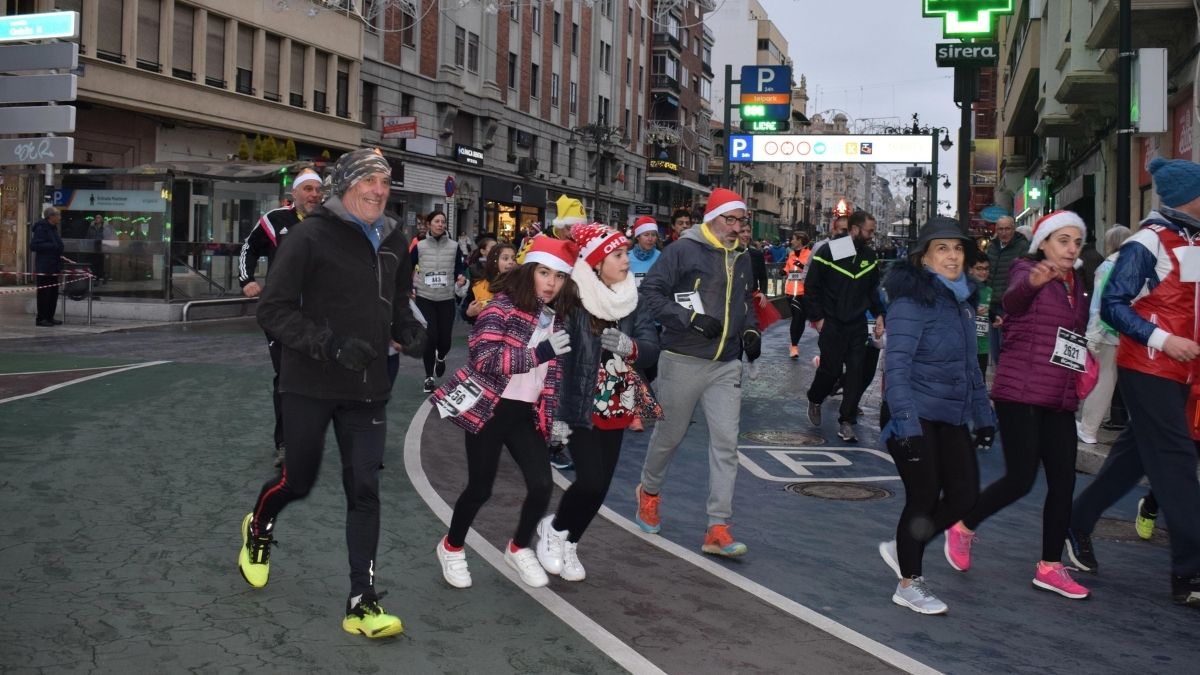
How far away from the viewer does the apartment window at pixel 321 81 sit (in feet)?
117

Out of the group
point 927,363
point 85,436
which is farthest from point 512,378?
point 85,436

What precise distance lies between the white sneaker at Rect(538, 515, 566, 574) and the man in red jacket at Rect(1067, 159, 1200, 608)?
2.82 m

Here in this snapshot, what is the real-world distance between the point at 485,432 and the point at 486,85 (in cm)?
4117

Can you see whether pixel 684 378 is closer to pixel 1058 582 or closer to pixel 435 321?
pixel 1058 582

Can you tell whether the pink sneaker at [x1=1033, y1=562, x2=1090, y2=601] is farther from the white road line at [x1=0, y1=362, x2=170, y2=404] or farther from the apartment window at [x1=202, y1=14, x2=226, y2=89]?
the apartment window at [x1=202, y1=14, x2=226, y2=89]

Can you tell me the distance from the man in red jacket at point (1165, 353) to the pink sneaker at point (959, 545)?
939mm

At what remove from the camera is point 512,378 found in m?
5.14

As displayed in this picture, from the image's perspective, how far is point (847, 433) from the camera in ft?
33.8

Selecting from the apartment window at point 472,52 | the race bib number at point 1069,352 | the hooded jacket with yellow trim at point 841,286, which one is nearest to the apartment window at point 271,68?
the apartment window at point 472,52

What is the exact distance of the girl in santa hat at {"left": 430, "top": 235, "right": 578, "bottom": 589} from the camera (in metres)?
5.04

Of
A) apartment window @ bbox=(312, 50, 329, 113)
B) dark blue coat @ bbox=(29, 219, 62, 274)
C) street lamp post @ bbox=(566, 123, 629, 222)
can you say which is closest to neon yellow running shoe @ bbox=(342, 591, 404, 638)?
dark blue coat @ bbox=(29, 219, 62, 274)

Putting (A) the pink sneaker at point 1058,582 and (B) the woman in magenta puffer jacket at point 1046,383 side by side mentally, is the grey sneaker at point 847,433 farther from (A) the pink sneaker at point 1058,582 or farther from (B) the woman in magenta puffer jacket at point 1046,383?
(A) the pink sneaker at point 1058,582

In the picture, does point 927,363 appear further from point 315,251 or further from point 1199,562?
point 315,251

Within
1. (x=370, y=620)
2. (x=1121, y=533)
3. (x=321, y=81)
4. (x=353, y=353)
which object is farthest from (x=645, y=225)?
(x=321, y=81)
